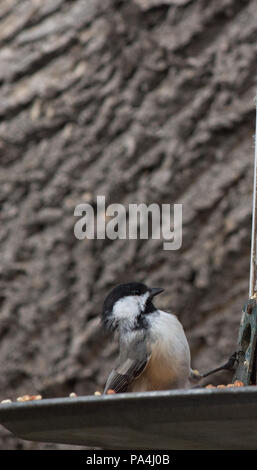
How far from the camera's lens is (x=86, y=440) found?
161 centimetres

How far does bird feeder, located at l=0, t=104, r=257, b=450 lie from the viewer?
1253 mm

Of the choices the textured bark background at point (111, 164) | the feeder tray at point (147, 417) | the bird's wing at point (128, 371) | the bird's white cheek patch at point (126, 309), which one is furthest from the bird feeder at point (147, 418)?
the textured bark background at point (111, 164)

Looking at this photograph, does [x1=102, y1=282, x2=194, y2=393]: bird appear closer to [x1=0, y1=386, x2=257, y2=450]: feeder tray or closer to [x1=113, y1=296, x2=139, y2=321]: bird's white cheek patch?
[x1=113, y1=296, x2=139, y2=321]: bird's white cheek patch

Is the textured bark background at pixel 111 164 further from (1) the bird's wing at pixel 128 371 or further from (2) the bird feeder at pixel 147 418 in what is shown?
(2) the bird feeder at pixel 147 418

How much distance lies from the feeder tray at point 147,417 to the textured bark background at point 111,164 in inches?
60.7

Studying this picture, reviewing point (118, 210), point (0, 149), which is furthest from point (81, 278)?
point (0, 149)

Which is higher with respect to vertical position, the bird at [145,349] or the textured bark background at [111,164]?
the textured bark background at [111,164]

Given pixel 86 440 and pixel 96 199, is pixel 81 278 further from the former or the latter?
pixel 86 440

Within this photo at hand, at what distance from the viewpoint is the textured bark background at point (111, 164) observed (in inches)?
123

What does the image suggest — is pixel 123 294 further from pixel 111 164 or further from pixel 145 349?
pixel 111 164

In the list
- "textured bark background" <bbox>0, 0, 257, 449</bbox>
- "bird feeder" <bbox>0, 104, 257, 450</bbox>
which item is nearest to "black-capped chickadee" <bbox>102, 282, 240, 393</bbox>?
"bird feeder" <bbox>0, 104, 257, 450</bbox>

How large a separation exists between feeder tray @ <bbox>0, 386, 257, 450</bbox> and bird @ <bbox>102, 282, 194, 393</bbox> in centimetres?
27

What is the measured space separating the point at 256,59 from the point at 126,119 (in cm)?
56

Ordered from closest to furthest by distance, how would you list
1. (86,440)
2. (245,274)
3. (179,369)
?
(86,440), (179,369), (245,274)
